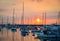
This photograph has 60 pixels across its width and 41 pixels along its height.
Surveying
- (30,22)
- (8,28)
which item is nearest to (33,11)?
(30,22)

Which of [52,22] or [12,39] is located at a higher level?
[52,22]

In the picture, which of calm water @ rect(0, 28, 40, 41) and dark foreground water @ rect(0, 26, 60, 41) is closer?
dark foreground water @ rect(0, 26, 60, 41)

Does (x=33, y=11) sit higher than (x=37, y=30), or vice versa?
(x=33, y=11)

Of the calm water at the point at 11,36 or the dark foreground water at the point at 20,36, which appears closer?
the dark foreground water at the point at 20,36

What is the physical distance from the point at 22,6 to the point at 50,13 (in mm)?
590

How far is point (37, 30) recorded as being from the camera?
5.16 m

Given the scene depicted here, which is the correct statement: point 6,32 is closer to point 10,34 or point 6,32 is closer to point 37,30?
point 10,34

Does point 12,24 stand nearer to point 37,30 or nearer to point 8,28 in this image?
point 8,28

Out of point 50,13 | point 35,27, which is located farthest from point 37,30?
point 50,13

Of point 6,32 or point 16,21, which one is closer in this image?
point 16,21

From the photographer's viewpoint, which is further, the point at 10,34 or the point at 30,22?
the point at 10,34

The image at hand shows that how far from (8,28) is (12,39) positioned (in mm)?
254

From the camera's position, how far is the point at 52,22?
4980mm

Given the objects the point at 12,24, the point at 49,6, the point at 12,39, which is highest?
the point at 49,6
